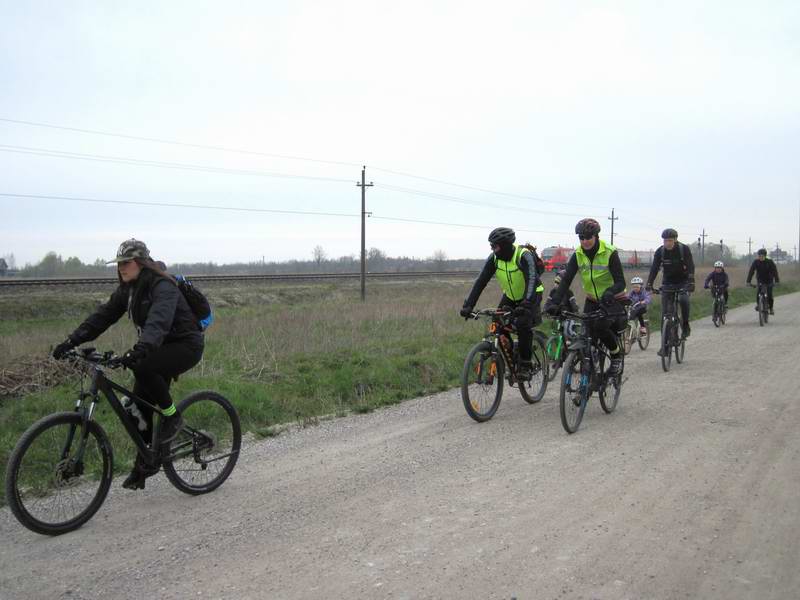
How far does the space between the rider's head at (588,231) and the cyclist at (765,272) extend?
12033mm

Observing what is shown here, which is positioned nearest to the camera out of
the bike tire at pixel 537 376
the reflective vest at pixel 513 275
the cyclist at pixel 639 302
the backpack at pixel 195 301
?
the backpack at pixel 195 301

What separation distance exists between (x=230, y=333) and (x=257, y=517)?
10126 millimetres

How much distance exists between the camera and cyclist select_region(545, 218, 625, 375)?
761cm

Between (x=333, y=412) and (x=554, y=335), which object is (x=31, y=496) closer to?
(x=333, y=412)

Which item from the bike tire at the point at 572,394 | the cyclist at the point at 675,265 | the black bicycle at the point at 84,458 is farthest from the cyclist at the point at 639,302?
the black bicycle at the point at 84,458

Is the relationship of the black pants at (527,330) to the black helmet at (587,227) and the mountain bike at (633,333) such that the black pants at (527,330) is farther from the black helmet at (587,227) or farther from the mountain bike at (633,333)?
the mountain bike at (633,333)

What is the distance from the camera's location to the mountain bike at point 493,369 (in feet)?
24.3

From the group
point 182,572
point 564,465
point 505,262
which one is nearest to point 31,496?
point 182,572

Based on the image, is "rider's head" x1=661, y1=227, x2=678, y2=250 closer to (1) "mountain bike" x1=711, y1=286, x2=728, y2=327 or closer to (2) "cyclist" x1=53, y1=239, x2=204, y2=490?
(1) "mountain bike" x1=711, y1=286, x2=728, y2=327

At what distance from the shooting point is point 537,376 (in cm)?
852

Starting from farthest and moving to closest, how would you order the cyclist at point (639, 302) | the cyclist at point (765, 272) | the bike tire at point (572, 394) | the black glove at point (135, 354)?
1. the cyclist at point (765, 272)
2. the cyclist at point (639, 302)
3. the bike tire at point (572, 394)
4. the black glove at point (135, 354)

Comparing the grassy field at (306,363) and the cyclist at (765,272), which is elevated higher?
the cyclist at (765,272)

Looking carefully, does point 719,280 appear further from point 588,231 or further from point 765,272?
point 588,231

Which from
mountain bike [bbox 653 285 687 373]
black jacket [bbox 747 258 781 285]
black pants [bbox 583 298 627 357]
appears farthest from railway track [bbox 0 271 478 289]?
black pants [bbox 583 298 627 357]
